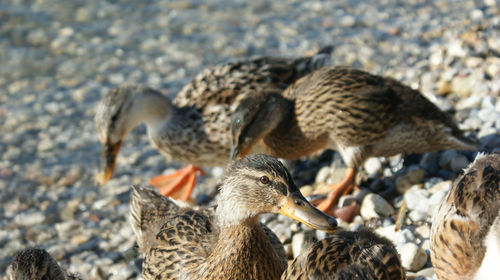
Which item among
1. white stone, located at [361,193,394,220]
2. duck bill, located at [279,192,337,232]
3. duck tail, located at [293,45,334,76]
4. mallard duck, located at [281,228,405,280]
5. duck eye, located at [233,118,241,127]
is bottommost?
white stone, located at [361,193,394,220]

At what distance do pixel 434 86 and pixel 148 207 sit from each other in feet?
11.0

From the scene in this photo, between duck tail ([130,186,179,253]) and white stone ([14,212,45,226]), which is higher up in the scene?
duck tail ([130,186,179,253])

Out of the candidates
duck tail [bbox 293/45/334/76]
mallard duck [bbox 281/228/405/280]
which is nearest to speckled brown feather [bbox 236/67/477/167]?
duck tail [bbox 293/45/334/76]

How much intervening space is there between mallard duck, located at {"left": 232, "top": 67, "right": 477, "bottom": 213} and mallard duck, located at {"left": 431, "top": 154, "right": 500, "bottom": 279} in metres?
1.39

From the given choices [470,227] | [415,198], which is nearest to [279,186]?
[470,227]

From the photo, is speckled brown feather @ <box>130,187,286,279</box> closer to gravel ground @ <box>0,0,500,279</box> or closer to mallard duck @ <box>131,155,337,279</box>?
mallard duck @ <box>131,155,337,279</box>

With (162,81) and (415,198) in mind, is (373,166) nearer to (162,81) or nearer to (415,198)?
(415,198)

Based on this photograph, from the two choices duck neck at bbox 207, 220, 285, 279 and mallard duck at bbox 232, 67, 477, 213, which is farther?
mallard duck at bbox 232, 67, 477, 213

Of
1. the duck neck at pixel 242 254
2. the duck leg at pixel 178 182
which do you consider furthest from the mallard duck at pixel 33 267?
the duck leg at pixel 178 182

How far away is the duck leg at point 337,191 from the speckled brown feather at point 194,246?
0.95 metres

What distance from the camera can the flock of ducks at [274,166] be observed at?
2.95 m

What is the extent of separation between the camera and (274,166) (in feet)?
10.2

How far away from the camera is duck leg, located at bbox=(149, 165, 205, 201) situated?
5.51 meters

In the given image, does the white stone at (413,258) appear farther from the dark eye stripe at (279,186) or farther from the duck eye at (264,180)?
the duck eye at (264,180)
